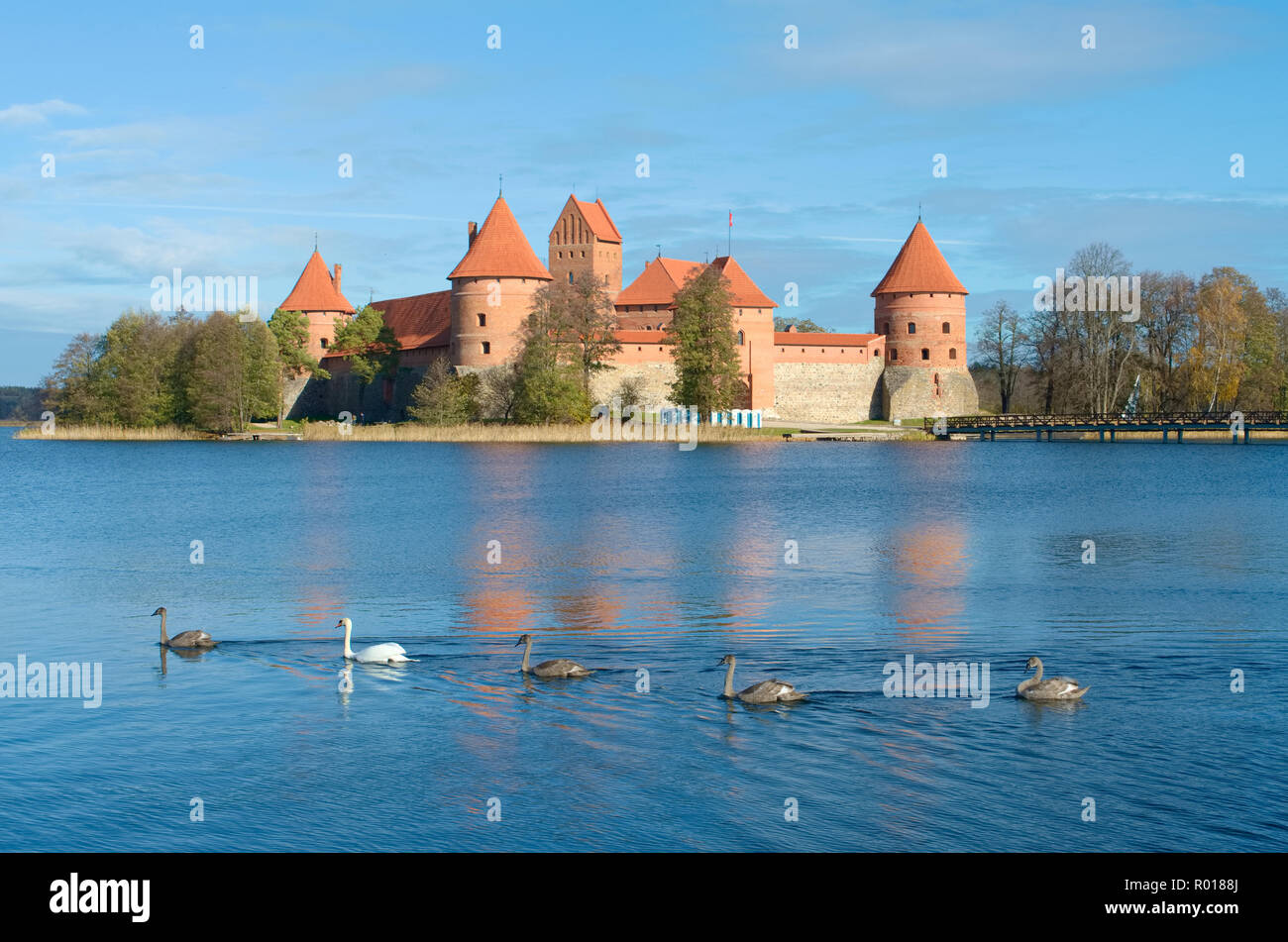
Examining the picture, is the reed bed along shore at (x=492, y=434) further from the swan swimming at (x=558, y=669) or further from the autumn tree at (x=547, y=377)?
the swan swimming at (x=558, y=669)

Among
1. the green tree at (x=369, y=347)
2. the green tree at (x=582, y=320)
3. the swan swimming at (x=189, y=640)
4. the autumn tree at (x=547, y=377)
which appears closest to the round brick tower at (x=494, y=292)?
the green tree at (x=582, y=320)

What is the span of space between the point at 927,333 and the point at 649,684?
55.9 meters

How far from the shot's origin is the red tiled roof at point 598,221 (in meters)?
69.1

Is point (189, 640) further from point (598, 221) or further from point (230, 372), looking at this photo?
point (598, 221)

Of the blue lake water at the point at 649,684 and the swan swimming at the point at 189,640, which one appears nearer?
the blue lake water at the point at 649,684

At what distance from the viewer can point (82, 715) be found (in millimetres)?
8641

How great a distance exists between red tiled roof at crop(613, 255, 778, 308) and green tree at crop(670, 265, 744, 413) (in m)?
12.1

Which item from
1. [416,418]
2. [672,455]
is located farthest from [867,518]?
[416,418]

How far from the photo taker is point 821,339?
64438mm

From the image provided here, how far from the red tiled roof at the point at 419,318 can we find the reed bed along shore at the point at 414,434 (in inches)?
341

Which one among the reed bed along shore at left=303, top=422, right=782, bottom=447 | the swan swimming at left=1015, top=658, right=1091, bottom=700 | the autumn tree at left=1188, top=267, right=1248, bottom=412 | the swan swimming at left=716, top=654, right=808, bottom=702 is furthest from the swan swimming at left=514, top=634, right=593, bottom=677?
the autumn tree at left=1188, top=267, right=1248, bottom=412

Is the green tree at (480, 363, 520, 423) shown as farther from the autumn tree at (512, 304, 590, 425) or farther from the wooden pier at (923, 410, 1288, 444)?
the wooden pier at (923, 410, 1288, 444)

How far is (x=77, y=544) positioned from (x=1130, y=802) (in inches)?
641
